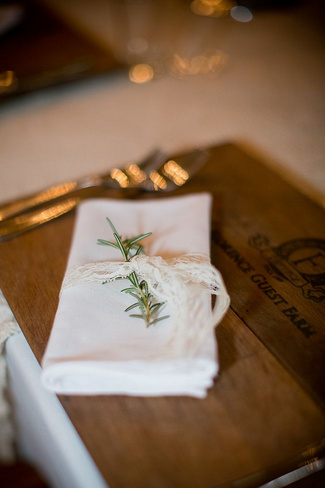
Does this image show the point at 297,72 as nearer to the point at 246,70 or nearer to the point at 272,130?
the point at 246,70

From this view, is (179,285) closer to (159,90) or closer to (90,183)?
(90,183)

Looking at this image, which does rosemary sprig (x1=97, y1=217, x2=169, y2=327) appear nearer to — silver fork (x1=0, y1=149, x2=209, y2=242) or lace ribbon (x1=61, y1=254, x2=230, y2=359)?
lace ribbon (x1=61, y1=254, x2=230, y2=359)

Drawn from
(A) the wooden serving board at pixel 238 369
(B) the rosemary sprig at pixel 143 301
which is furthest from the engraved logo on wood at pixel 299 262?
(B) the rosemary sprig at pixel 143 301

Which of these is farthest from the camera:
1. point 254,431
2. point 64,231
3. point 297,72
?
point 297,72

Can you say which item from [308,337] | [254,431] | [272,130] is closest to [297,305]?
[308,337]

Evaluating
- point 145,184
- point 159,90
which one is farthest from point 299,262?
point 159,90

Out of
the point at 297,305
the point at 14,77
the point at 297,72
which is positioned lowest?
the point at 297,72
